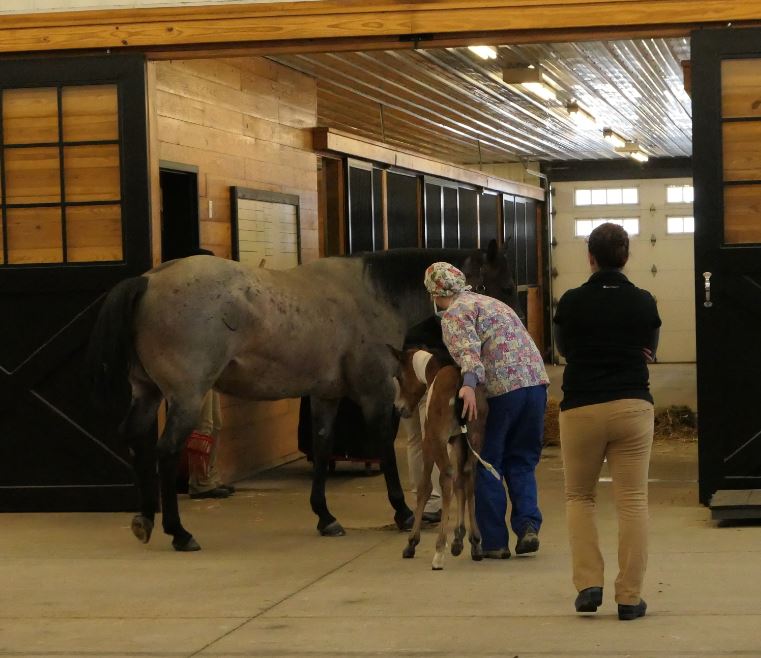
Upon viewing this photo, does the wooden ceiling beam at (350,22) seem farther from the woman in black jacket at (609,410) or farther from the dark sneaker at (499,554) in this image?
the dark sneaker at (499,554)

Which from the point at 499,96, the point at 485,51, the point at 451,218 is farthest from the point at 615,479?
the point at 451,218

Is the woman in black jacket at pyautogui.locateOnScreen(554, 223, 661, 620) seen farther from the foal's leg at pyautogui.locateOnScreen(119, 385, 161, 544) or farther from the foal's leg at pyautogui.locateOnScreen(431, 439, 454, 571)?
the foal's leg at pyautogui.locateOnScreen(119, 385, 161, 544)

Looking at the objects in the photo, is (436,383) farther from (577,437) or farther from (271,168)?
(271,168)

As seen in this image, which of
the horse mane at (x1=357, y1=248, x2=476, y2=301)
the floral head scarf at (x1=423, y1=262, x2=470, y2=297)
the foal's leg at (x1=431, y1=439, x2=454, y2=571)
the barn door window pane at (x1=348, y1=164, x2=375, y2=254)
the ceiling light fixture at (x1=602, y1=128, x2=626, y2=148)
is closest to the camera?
the foal's leg at (x1=431, y1=439, x2=454, y2=571)

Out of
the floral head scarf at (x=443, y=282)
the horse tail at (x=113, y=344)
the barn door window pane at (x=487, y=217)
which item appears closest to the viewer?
the floral head scarf at (x=443, y=282)

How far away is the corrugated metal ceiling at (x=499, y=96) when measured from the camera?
11.0 meters

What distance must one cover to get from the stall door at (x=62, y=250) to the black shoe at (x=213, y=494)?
811 millimetres

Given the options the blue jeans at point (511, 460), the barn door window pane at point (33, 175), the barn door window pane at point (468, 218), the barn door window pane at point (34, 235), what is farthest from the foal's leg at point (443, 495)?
the barn door window pane at point (468, 218)

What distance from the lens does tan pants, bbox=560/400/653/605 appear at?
487cm

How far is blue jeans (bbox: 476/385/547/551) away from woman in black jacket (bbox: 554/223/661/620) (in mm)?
1243

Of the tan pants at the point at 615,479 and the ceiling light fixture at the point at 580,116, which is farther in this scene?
the ceiling light fixture at the point at 580,116

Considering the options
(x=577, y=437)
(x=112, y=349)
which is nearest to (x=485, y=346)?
(x=577, y=437)

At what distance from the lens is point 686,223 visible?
21.9 metres

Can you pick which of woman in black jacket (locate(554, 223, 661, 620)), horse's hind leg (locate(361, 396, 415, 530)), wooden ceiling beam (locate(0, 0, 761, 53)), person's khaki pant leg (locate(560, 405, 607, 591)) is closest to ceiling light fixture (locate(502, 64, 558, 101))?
wooden ceiling beam (locate(0, 0, 761, 53))
